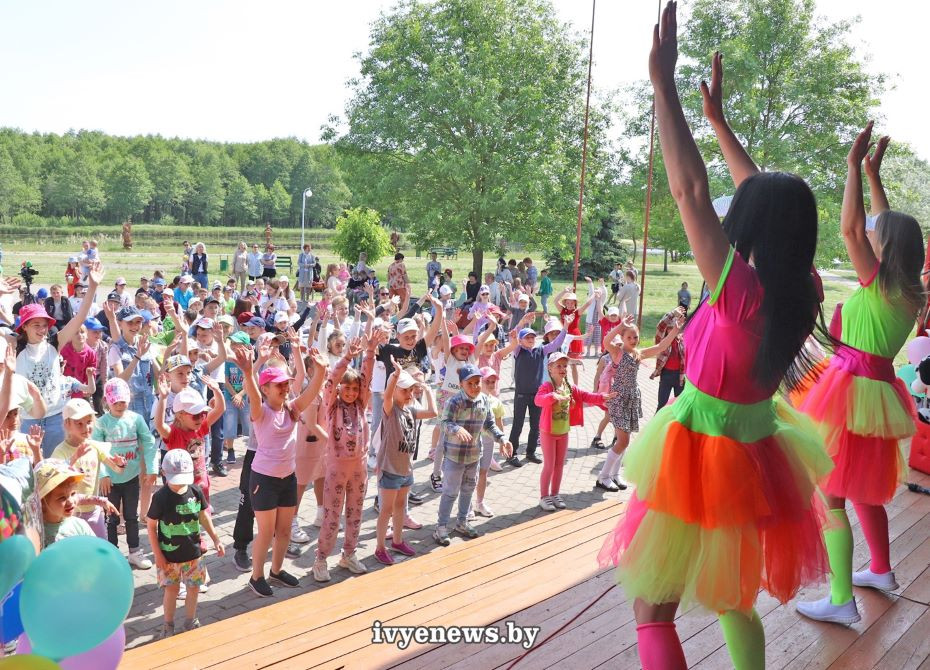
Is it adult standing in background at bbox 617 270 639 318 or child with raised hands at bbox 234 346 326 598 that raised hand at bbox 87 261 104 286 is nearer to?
child with raised hands at bbox 234 346 326 598

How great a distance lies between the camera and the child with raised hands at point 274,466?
5.16 m

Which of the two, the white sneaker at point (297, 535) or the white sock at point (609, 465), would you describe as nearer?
the white sneaker at point (297, 535)

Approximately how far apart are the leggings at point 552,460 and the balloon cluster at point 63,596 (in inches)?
212

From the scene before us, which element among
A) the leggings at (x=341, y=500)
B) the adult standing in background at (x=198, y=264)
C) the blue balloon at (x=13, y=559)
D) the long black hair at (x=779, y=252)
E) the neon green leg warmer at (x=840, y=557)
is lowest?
the leggings at (x=341, y=500)

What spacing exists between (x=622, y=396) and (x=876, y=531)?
4620mm

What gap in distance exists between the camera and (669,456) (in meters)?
2.06

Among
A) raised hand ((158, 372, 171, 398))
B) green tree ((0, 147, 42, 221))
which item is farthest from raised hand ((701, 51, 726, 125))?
green tree ((0, 147, 42, 221))

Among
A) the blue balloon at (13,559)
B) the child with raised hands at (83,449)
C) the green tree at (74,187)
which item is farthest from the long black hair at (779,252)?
the green tree at (74,187)

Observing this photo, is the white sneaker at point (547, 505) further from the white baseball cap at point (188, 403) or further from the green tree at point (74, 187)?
the green tree at point (74, 187)

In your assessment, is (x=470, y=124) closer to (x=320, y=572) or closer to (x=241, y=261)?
(x=241, y=261)

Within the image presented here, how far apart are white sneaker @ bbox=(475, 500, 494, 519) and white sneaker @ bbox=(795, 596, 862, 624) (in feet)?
13.4

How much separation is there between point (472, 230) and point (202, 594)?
2079cm

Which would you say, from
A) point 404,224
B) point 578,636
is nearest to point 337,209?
point 404,224

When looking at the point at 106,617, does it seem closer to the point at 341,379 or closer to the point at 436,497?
the point at 341,379
